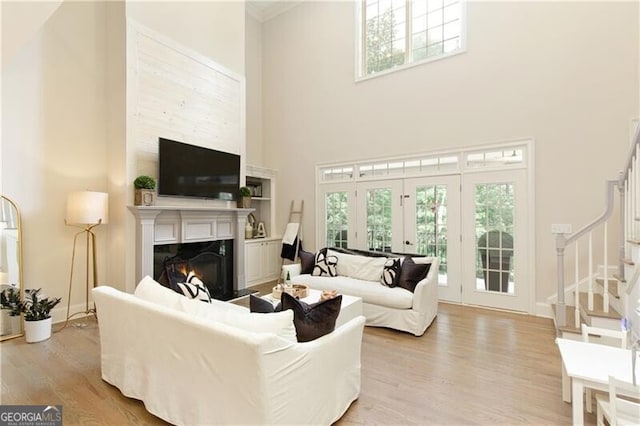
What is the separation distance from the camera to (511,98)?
173 inches

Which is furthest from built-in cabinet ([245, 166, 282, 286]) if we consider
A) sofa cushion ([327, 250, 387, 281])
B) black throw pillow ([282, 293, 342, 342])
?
black throw pillow ([282, 293, 342, 342])

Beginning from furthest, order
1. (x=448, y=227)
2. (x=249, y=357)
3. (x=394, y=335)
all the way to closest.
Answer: (x=448, y=227), (x=394, y=335), (x=249, y=357)

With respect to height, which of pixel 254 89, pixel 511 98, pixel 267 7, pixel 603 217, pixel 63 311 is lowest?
pixel 63 311

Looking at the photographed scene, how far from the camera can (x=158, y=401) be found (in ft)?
6.58

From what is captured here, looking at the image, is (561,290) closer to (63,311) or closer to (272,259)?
(272,259)

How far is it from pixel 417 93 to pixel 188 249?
4343 millimetres

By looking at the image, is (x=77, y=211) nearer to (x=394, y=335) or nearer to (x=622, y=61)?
(x=394, y=335)

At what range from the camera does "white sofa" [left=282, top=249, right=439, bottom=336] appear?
11.7ft

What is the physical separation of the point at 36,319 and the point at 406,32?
6461 millimetres

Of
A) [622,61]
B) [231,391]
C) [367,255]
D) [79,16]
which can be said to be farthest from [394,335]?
[79,16]

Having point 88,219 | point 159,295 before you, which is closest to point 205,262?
point 88,219

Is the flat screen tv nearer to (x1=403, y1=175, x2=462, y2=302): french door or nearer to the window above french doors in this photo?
the window above french doors

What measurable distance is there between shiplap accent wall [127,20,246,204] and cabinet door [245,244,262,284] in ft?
4.66

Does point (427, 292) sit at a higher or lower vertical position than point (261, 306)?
lower
